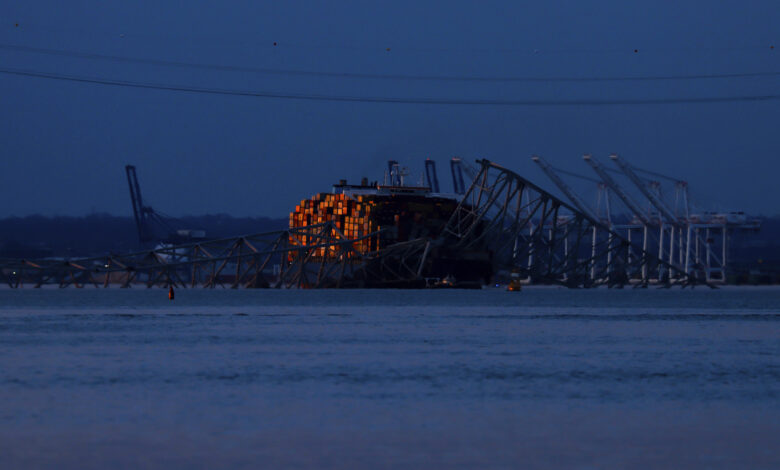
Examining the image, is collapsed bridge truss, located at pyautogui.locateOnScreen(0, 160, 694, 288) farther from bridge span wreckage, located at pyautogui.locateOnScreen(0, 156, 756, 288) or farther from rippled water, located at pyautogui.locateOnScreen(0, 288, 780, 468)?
rippled water, located at pyautogui.locateOnScreen(0, 288, 780, 468)

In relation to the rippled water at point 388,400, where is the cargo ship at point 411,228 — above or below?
above

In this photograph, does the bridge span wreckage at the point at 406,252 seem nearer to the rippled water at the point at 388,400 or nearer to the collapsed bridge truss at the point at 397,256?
the collapsed bridge truss at the point at 397,256

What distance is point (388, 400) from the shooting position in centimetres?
2650

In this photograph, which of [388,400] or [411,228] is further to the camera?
[411,228]

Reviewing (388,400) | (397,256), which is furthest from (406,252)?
(388,400)

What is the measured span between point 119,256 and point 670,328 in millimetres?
94485

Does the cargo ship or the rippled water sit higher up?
the cargo ship

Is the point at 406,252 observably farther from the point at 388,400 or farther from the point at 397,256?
the point at 388,400

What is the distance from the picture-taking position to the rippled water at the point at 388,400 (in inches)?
727

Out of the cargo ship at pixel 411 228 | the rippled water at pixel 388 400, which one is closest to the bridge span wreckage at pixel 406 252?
the cargo ship at pixel 411 228

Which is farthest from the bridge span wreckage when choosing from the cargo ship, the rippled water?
the rippled water

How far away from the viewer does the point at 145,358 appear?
128 feet

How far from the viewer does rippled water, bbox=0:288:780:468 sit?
18.5 metres

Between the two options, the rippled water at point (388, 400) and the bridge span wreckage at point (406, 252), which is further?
the bridge span wreckage at point (406, 252)
